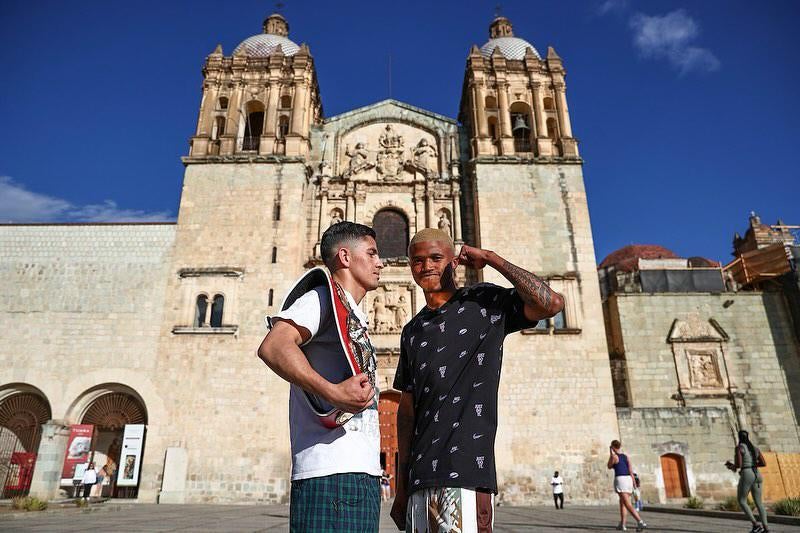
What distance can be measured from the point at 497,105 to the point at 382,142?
4.36m

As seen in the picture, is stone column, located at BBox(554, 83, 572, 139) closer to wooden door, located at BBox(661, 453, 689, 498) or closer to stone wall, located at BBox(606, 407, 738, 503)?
stone wall, located at BBox(606, 407, 738, 503)

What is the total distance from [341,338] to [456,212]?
15868 mm

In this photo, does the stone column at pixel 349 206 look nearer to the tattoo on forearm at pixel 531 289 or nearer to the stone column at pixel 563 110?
the stone column at pixel 563 110

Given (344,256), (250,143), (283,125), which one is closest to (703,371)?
(283,125)

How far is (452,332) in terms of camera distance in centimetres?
246

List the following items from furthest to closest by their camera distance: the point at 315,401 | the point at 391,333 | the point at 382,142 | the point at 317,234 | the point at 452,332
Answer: the point at 382,142 → the point at 317,234 → the point at 391,333 → the point at 452,332 → the point at 315,401

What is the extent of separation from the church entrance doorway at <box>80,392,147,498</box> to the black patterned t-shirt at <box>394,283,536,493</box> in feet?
46.0

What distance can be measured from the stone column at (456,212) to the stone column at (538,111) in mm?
3481

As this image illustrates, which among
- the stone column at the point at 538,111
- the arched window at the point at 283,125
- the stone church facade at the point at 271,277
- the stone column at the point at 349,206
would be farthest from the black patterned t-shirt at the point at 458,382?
the arched window at the point at 283,125

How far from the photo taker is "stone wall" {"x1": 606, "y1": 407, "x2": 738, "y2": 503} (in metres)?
14.2

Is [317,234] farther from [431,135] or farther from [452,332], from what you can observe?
[452,332]

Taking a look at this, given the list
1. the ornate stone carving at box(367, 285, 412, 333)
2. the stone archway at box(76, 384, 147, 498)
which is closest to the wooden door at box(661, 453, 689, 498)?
the ornate stone carving at box(367, 285, 412, 333)

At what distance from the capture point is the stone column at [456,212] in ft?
56.7

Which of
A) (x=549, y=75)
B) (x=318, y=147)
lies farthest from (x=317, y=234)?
(x=549, y=75)
